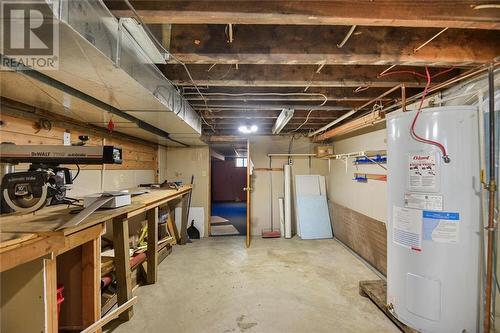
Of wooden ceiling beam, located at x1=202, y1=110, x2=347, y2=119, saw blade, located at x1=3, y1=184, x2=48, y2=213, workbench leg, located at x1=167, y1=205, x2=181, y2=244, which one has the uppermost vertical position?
wooden ceiling beam, located at x1=202, y1=110, x2=347, y2=119

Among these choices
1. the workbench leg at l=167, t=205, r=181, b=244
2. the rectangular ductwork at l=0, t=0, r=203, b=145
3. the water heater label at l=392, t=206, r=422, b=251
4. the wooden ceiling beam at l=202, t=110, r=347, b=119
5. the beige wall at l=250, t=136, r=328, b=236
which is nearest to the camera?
the rectangular ductwork at l=0, t=0, r=203, b=145

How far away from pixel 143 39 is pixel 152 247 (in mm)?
2194

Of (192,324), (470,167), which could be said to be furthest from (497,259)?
(192,324)

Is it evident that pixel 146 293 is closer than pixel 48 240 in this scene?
No

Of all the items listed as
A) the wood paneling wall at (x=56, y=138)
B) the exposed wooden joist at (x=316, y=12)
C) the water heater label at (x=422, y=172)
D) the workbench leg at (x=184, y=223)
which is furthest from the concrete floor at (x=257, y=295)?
the exposed wooden joist at (x=316, y=12)

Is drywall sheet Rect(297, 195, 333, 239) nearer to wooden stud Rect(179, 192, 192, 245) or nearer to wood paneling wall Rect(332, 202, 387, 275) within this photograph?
wood paneling wall Rect(332, 202, 387, 275)

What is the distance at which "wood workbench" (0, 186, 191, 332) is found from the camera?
0.99 meters

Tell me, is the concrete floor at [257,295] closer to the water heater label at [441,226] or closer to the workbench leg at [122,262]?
the workbench leg at [122,262]

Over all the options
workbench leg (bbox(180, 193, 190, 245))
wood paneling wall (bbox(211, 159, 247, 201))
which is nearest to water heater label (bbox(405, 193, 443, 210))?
workbench leg (bbox(180, 193, 190, 245))

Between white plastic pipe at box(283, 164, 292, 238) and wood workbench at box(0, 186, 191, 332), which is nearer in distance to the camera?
wood workbench at box(0, 186, 191, 332)

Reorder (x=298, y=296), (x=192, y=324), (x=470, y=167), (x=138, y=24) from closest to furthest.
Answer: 1. (x=138, y=24)
2. (x=470, y=167)
3. (x=192, y=324)
4. (x=298, y=296)

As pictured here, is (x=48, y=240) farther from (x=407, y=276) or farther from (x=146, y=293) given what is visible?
(x=407, y=276)

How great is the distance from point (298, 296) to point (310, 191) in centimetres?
262

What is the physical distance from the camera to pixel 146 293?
2.46 metres
